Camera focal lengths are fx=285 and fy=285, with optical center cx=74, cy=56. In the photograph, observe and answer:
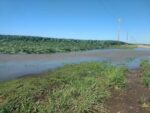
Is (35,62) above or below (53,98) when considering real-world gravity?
below

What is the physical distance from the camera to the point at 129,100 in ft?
29.4

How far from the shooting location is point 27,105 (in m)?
7.18

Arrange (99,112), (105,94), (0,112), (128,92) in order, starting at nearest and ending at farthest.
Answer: (0,112) → (99,112) → (105,94) → (128,92)

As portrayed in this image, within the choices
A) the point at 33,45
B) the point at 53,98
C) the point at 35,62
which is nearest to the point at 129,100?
the point at 53,98

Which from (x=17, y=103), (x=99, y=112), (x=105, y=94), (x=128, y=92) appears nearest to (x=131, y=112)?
(x=99, y=112)

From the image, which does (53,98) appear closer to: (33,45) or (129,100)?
(129,100)

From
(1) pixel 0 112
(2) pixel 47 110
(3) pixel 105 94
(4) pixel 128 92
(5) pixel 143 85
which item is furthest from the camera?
(5) pixel 143 85

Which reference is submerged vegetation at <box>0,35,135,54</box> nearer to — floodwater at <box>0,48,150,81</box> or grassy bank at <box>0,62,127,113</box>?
floodwater at <box>0,48,150,81</box>

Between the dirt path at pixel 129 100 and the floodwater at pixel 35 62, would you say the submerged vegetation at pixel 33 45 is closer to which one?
the floodwater at pixel 35 62

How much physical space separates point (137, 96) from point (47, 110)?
3838 mm

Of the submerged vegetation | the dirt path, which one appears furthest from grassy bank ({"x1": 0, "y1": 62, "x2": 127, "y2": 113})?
the submerged vegetation

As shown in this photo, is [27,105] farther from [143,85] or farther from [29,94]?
[143,85]

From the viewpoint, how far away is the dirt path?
7917mm

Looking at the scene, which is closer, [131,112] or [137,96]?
[131,112]
